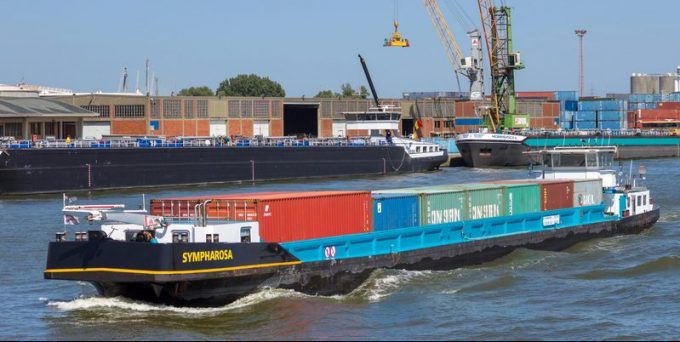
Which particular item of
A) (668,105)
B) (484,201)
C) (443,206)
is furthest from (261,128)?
(668,105)

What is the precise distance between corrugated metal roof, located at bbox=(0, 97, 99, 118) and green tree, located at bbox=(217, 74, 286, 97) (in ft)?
310

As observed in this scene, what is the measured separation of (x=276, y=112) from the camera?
359ft

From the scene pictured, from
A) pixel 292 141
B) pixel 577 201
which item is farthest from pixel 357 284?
pixel 292 141

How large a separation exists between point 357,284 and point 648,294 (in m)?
8.90

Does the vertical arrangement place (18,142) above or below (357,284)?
above

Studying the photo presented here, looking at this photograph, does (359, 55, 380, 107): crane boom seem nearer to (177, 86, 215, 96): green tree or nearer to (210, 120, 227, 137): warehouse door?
(210, 120, 227, 137): warehouse door

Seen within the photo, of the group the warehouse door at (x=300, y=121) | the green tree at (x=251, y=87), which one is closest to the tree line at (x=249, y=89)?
the green tree at (x=251, y=87)

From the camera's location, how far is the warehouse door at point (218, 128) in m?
104

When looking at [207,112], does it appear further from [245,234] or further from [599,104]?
[599,104]

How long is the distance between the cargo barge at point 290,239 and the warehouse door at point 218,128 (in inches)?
2518

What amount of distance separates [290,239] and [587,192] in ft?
65.6

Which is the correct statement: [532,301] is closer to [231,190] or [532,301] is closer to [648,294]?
[648,294]

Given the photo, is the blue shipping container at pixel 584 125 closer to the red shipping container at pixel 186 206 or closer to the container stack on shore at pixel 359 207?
the container stack on shore at pixel 359 207

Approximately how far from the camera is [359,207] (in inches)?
1305
